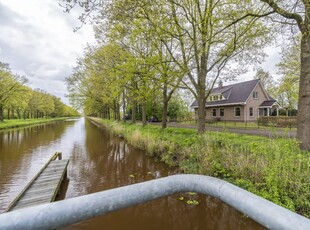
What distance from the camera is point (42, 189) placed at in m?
6.30

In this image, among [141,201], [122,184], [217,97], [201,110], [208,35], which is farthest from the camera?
[217,97]

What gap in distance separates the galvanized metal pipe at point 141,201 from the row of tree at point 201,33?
5873 mm

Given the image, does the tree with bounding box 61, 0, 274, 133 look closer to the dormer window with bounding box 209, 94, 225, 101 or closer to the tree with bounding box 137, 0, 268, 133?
the tree with bounding box 137, 0, 268, 133

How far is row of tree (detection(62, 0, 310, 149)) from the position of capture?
24.6 ft

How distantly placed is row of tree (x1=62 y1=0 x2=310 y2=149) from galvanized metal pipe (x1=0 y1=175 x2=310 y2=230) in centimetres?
587

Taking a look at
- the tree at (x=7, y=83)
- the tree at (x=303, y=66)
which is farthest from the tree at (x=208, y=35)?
the tree at (x=7, y=83)

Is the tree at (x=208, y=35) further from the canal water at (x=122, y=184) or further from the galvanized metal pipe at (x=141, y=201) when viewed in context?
the galvanized metal pipe at (x=141, y=201)

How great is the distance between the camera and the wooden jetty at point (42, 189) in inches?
212

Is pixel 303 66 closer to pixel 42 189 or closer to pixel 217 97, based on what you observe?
pixel 42 189

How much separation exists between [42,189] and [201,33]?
32.3ft

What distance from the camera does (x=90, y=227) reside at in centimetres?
527

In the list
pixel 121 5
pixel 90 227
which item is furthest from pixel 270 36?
pixel 90 227

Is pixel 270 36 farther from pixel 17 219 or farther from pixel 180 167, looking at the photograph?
pixel 17 219

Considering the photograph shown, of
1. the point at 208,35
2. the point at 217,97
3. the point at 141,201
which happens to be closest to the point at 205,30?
the point at 208,35
